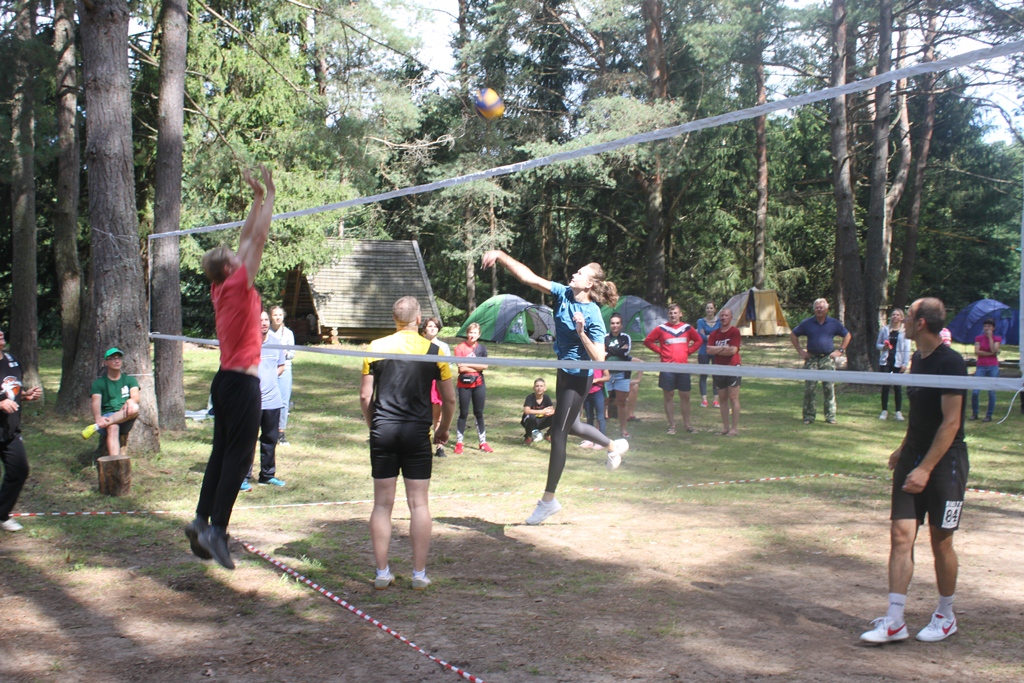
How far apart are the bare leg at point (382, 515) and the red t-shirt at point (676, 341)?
249 inches

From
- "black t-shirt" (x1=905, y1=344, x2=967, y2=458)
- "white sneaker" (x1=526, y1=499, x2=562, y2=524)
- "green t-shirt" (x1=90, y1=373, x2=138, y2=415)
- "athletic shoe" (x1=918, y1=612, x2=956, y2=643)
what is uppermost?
"black t-shirt" (x1=905, y1=344, x2=967, y2=458)

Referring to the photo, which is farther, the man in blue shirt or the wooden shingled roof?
the wooden shingled roof

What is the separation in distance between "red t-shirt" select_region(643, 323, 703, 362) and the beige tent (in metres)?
13.1

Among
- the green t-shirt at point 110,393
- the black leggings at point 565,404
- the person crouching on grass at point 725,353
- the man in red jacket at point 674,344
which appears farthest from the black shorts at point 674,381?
the green t-shirt at point 110,393

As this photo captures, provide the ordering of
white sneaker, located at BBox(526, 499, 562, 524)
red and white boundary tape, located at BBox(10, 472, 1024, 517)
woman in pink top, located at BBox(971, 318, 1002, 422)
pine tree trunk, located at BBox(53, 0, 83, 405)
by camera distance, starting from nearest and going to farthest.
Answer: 1. white sneaker, located at BBox(526, 499, 562, 524)
2. red and white boundary tape, located at BBox(10, 472, 1024, 517)
3. woman in pink top, located at BBox(971, 318, 1002, 422)
4. pine tree trunk, located at BBox(53, 0, 83, 405)

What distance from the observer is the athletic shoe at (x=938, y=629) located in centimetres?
408

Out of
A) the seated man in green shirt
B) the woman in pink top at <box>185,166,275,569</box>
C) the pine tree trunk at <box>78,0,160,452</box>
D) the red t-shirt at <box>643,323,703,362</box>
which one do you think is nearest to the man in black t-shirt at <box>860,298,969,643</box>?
the woman in pink top at <box>185,166,275,569</box>

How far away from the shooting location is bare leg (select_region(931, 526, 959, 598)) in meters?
4.06

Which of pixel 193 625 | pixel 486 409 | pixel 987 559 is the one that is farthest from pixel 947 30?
pixel 193 625

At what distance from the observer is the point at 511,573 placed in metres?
5.22

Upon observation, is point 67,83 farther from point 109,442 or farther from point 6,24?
point 109,442

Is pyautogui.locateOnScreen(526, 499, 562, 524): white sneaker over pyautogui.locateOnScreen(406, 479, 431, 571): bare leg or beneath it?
beneath

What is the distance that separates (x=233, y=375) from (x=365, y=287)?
21944 mm

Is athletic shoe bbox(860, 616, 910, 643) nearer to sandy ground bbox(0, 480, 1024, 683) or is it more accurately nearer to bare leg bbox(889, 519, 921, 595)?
sandy ground bbox(0, 480, 1024, 683)
